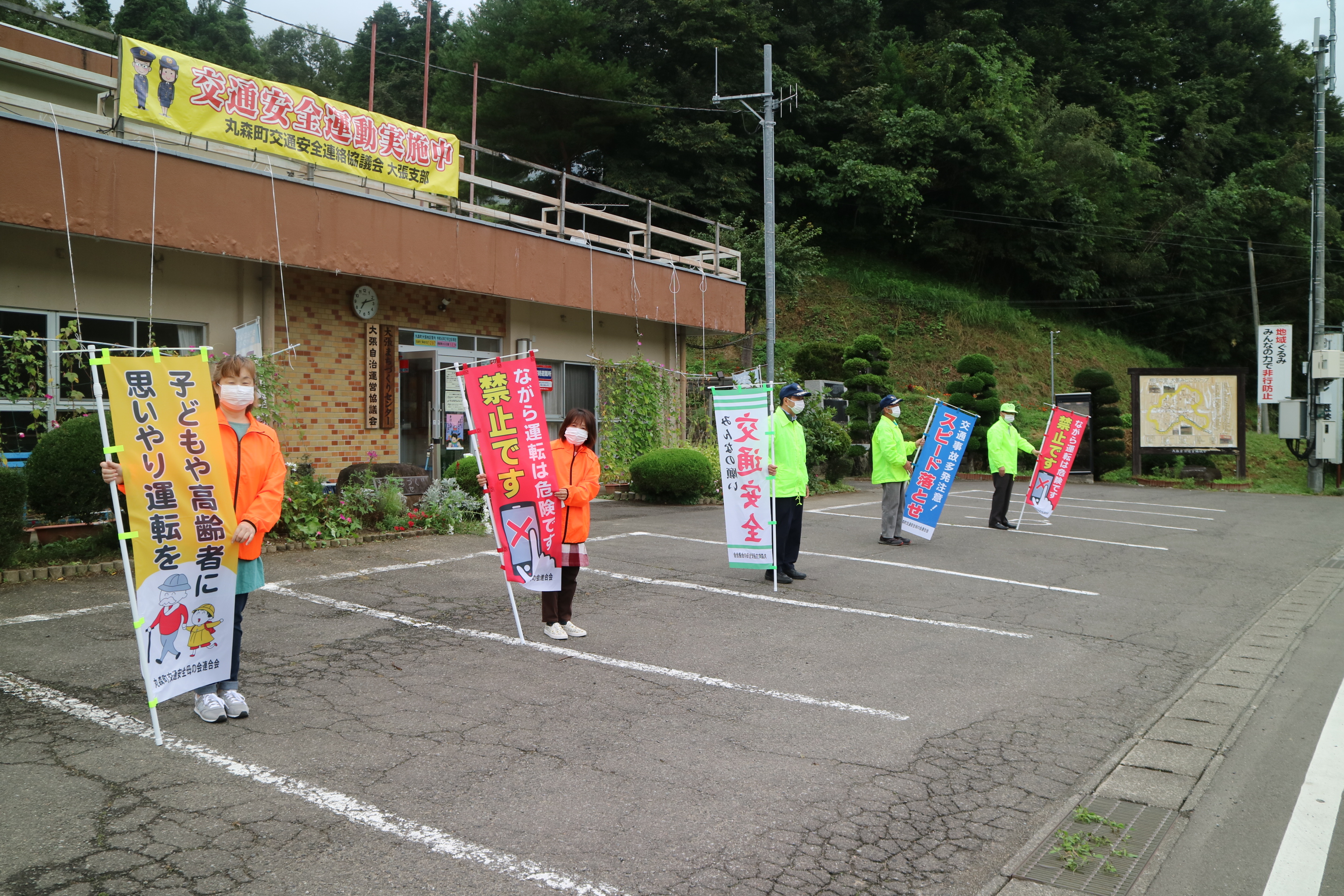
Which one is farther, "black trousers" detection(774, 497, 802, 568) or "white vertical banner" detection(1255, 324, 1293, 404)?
"white vertical banner" detection(1255, 324, 1293, 404)

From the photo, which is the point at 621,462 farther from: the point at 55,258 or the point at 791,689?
the point at 791,689

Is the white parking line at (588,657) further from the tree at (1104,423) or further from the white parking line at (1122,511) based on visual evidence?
the tree at (1104,423)

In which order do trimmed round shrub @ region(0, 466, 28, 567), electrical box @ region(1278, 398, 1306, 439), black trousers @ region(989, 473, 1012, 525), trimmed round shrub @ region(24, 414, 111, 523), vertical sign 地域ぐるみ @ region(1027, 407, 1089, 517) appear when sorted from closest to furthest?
trimmed round shrub @ region(0, 466, 28, 567) < trimmed round shrub @ region(24, 414, 111, 523) < black trousers @ region(989, 473, 1012, 525) < vertical sign 地域ぐるみ @ region(1027, 407, 1089, 517) < electrical box @ region(1278, 398, 1306, 439)

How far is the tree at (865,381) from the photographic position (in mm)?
25141

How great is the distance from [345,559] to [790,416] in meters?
4.66

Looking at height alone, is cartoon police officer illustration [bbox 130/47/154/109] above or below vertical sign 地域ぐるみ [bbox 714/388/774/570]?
above

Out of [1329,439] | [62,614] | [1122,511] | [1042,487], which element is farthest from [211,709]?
[1329,439]

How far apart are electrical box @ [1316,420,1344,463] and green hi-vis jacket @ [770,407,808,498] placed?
1882cm

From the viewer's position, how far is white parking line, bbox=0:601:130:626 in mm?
6527

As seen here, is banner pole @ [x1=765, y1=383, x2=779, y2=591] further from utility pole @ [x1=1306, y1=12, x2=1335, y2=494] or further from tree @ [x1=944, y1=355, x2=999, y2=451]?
utility pole @ [x1=1306, y1=12, x2=1335, y2=494]

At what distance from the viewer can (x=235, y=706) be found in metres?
4.77

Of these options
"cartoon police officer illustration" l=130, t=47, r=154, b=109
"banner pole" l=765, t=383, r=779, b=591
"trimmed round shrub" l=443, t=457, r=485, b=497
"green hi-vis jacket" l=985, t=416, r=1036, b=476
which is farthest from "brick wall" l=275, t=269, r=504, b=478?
"green hi-vis jacket" l=985, t=416, r=1036, b=476

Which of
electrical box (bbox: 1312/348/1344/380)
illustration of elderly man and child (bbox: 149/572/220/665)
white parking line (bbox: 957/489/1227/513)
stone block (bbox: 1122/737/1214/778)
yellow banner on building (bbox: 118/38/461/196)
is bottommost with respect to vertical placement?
stone block (bbox: 1122/737/1214/778)

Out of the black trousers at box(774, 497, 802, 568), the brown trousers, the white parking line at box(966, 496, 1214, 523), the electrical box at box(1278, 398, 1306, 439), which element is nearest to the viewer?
the brown trousers
